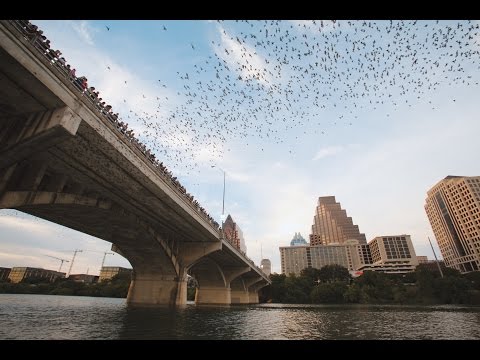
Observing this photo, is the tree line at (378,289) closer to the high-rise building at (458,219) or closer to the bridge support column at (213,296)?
the high-rise building at (458,219)

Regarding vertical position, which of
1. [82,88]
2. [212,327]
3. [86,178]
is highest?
[82,88]

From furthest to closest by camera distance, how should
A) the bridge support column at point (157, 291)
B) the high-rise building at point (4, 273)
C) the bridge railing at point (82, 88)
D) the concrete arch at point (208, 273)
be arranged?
the high-rise building at point (4, 273)
the concrete arch at point (208, 273)
the bridge support column at point (157, 291)
the bridge railing at point (82, 88)

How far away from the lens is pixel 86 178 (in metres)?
19.8

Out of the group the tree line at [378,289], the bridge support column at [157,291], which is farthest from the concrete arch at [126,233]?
the tree line at [378,289]

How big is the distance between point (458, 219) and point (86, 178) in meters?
162

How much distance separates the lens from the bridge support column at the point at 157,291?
38.7 m

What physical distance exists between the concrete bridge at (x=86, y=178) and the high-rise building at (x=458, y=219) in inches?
5306

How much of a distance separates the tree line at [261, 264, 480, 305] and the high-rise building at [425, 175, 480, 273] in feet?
123

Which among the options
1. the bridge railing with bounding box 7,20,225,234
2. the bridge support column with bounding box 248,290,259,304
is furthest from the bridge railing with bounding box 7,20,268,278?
the bridge support column with bounding box 248,290,259,304

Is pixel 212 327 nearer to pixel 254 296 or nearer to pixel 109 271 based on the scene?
pixel 254 296

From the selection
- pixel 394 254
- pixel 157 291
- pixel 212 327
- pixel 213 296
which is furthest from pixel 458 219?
pixel 212 327

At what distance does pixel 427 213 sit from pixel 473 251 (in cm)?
4867
